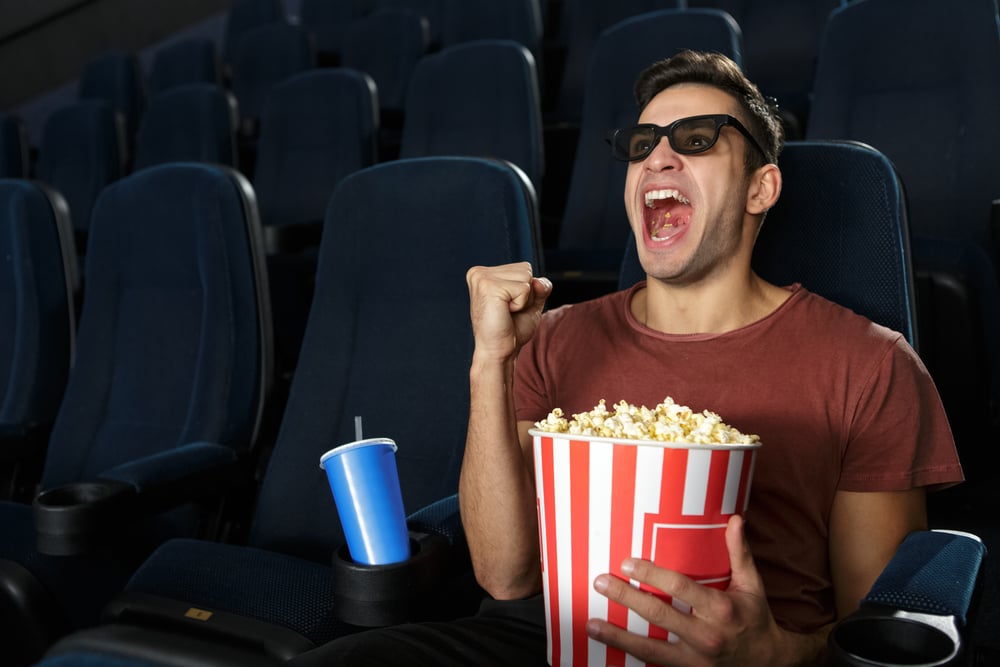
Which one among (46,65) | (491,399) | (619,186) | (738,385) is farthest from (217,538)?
(46,65)

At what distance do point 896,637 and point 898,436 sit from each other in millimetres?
250

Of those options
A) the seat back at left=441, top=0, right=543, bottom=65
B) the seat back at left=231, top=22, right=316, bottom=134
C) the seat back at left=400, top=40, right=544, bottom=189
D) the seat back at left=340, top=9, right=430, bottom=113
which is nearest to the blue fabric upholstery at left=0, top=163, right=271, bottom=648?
the seat back at left=400, top=40, right=544, bottom=189

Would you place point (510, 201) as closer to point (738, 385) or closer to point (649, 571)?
point (738, 385)

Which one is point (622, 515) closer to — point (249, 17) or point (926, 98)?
point (926, 98)

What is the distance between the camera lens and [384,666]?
2.43 ft

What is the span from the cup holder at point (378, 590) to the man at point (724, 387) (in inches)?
0.7

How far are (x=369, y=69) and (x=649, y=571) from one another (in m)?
2.94

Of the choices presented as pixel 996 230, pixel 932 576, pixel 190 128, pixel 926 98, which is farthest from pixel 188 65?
pixel 932 576

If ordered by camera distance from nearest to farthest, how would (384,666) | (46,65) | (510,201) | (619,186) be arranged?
(384,666) < (510,201) < (619,186) < (46,65)

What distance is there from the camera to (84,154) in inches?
117

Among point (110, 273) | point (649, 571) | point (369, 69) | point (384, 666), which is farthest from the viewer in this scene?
point (369, 69)

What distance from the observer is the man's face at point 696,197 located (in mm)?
925

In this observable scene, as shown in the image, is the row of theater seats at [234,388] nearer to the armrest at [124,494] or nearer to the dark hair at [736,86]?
the armrest at [124,494]

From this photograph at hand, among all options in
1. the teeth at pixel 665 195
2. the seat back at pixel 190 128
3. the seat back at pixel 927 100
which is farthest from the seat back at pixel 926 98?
the seat back at pixel 190 128
